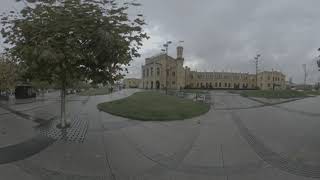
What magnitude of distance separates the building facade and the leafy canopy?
8683 centimetres

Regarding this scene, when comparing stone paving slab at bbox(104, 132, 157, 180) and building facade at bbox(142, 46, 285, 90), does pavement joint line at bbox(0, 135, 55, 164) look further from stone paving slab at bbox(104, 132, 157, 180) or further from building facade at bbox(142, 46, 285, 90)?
building facade at bbox(142, 46, 285, 90)

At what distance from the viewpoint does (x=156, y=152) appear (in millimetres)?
8117

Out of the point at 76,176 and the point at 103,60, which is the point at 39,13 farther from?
the point at 76,176

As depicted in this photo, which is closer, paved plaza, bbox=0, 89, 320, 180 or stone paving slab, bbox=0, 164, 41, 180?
stone paving slab, bbox=0, 164, 41, 180

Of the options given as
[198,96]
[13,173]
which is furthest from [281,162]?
[198,96]

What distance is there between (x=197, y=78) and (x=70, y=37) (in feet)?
394

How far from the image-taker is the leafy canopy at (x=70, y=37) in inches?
334

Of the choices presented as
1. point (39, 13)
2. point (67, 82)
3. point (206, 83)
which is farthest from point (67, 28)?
point (206, 83)

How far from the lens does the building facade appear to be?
3969 inches

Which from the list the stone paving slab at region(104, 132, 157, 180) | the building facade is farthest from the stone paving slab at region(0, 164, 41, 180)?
the building facade

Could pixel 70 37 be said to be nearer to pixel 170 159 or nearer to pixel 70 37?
pixel 70 37

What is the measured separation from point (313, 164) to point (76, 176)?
5847 mm

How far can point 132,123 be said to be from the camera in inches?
519

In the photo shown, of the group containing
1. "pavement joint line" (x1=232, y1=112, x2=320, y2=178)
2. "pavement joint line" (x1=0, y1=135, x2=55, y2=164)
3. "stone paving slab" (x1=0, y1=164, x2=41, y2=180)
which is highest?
"pavement joint line" (x1=0, y1=135, x2=55, y2=164)
